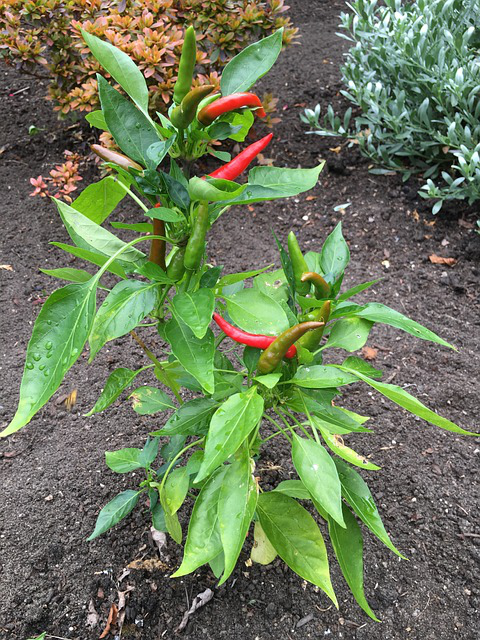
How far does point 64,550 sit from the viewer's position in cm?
233

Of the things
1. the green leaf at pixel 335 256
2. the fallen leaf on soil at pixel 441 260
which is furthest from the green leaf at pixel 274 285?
the fallen leaf on soil at pixel 441 260

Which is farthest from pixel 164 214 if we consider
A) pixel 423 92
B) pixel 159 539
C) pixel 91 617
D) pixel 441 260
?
pixel 423 92

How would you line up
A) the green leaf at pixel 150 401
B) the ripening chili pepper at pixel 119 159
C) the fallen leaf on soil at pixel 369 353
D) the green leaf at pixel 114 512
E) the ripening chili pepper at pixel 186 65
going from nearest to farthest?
the ripening chili pepper at pixel 186 65, the ripening chili pepper at pixel 119 159, the green leaf at pixel 114 512, the green leaf at pixel 150 401, the fallen leaf on soil at pixel 369 353

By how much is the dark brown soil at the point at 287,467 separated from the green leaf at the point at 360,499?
66 cm

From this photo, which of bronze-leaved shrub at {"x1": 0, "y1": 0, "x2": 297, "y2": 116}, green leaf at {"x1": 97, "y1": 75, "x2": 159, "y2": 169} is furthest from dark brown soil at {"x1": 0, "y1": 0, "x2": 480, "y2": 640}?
green leaf at {"x1": 97, "y1": 75, "x2": 159, "y2": 169}

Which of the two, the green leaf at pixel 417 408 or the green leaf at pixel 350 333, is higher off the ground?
the green leaf at pixel 417 408

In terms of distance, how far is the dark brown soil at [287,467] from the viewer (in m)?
2.17

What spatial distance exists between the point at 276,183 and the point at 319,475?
2.43ft

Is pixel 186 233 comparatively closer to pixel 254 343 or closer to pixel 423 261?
pixel 254 343

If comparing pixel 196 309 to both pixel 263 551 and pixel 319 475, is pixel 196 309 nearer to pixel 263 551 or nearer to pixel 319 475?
pixel 319 475

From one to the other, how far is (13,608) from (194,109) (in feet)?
5.97

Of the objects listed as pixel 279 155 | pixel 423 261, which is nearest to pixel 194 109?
pixel 423 261

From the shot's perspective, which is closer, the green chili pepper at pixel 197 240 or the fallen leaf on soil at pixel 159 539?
the green chili pepper at pixel 197 240

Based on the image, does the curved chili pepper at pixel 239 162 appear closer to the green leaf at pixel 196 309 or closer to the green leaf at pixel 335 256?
the green leaf at pixel 196 309
